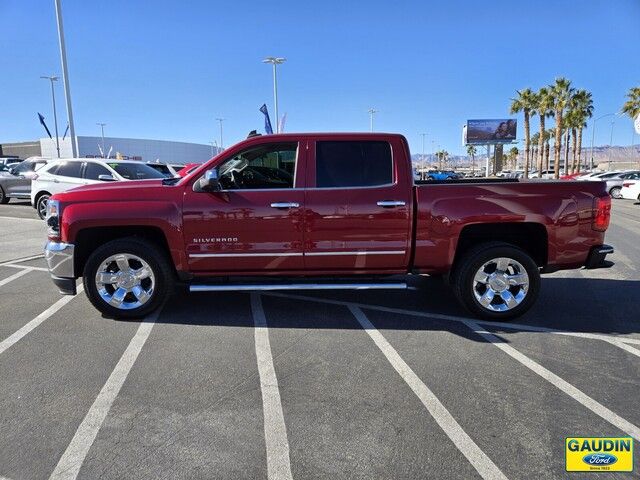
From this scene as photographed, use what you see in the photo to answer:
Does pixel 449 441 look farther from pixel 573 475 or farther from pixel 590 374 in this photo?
pixel 590 374

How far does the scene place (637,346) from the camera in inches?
162

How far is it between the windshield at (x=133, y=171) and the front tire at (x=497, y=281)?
945 centimetres

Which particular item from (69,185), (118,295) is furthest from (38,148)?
(118,295)

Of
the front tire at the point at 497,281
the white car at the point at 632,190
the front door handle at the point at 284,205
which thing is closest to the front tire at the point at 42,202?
the front door handle at the point at 284,205

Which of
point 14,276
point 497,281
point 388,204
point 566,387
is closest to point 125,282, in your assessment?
point 388,204

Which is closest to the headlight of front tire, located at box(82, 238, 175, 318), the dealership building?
front tire, located at box(82, 238, 175, 318)

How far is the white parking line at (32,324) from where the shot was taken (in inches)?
165

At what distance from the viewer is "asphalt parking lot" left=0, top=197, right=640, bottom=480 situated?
2.58 meters

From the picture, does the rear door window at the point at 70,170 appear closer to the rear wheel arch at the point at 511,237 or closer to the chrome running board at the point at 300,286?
the chrome running board at the point at 300,286

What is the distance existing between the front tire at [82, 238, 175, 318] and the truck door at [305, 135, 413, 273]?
1.55 meters

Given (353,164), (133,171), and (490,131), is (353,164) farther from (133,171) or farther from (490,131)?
(490,131)

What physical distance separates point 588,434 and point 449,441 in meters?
0.88

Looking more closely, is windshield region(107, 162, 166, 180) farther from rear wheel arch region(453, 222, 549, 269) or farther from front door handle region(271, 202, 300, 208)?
rear wheel arch region(453, 222, 549, 269)

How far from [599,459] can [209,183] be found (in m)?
3.71
